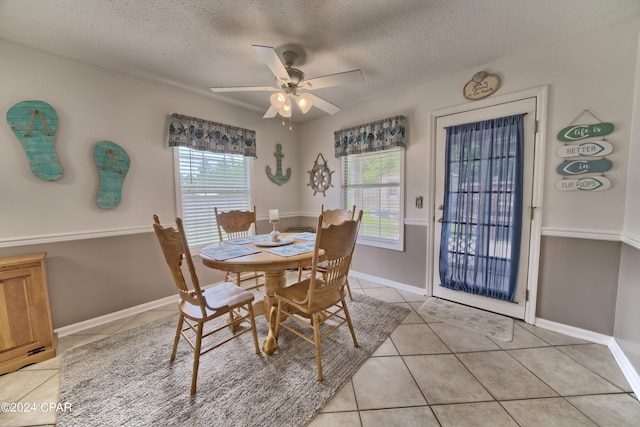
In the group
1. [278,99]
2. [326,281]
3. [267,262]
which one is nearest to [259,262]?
[267,262]

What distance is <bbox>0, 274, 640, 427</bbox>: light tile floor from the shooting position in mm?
1334

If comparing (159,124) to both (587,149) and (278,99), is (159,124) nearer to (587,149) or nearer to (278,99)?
(278,99)

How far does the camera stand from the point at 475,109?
2.44 meters

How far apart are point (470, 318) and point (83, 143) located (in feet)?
13.2

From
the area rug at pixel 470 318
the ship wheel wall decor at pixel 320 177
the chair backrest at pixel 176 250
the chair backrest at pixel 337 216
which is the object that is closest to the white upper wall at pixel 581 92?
the area rug at pixel 470 318

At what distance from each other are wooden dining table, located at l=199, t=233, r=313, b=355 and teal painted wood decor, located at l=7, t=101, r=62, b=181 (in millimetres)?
1481

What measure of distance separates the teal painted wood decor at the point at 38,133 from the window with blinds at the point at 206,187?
972 millimetres

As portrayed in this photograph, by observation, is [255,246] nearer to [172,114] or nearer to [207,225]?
[207,225]

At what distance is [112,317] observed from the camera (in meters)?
2.37

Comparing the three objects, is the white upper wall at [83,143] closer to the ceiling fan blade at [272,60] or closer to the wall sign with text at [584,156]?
the ceiling fan blade at [272,60]

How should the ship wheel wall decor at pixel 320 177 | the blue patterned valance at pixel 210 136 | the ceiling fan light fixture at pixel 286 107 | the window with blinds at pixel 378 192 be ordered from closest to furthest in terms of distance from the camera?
1. the ceiling fan light fixture at pixel 286 107
2. the blue patterned valance at pixel 210 136
3. the window with blinds at pixel 378 192
4. the ship wheel wall decor at pixel 320 177

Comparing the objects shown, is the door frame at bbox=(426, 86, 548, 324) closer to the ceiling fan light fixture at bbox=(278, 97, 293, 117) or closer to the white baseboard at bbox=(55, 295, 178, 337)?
the ceiling fan light fixture at bbox=(278, 97, 293, 117)

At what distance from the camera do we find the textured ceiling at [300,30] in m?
1.60

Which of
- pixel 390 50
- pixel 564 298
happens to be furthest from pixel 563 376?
pixel 390 50
